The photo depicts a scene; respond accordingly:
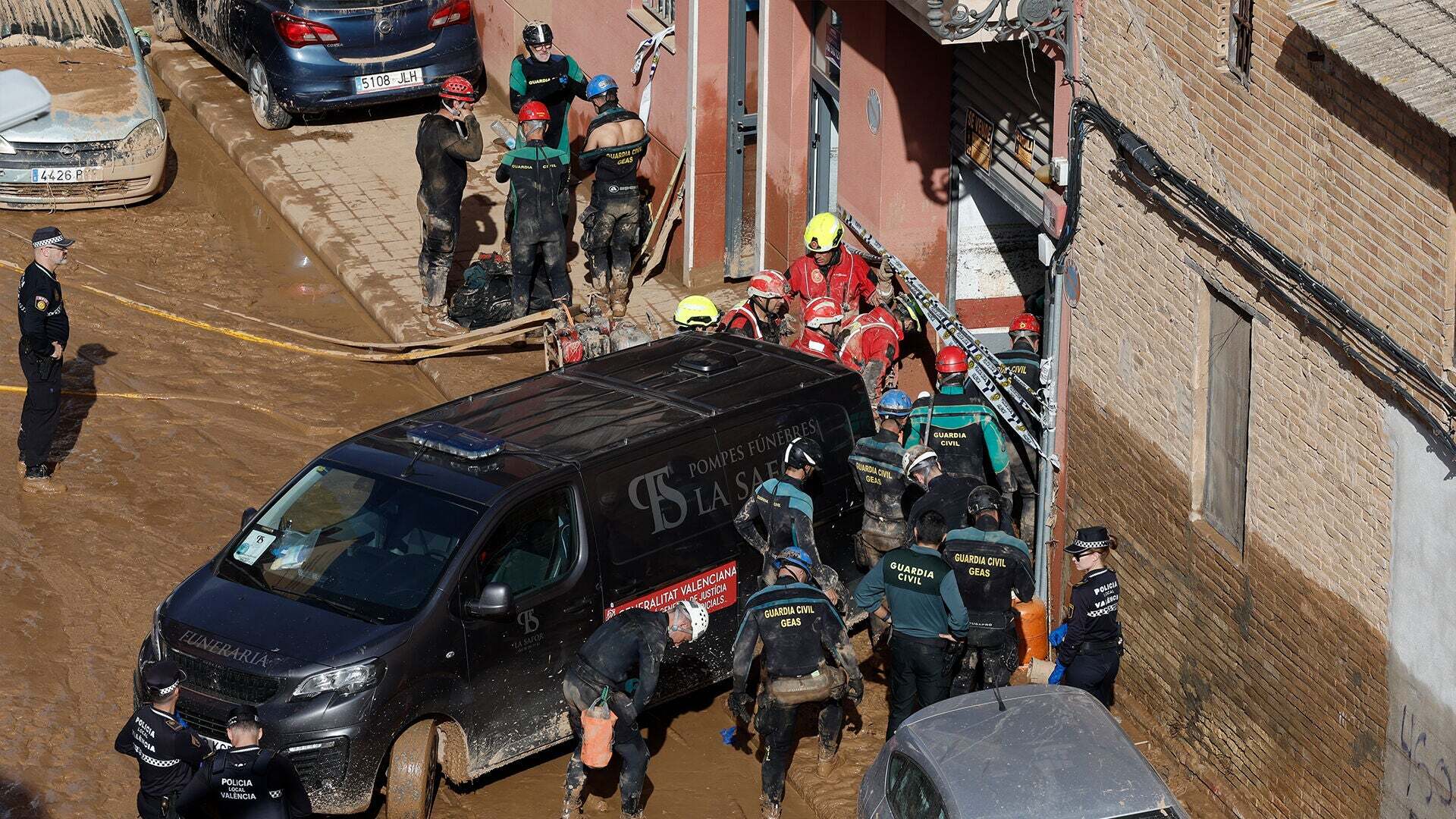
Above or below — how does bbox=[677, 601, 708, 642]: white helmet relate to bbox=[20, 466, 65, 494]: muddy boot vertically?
above

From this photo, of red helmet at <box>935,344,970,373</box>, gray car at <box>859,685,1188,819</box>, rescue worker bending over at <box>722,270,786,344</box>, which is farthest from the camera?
rescue worker bending over at <box>722,270,786,344</box>

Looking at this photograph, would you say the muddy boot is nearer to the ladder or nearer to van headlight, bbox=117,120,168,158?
van headlight, bbox=117,120,168,158

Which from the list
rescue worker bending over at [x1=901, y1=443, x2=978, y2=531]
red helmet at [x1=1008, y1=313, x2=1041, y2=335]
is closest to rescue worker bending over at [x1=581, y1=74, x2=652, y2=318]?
red helmet at [x1=1008, y1=313, x2=1041, y2=335]

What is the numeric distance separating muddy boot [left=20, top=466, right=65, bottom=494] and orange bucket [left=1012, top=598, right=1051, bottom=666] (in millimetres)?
6932

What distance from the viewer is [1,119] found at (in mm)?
17156

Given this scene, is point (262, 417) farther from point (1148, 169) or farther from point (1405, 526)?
point (1405, 526)

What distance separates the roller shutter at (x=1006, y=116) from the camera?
41.6 feet

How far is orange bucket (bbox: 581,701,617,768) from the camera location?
9383 millimetres

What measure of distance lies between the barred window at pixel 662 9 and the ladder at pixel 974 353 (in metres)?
4.67

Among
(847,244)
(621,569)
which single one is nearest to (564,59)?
(847,244)

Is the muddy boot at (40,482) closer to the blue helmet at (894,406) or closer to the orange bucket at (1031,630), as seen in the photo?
the blue helmet at (894,406)

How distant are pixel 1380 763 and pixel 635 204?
9235 mm

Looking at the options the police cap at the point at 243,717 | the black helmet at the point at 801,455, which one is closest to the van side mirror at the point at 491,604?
the police cap at the point at 243,717

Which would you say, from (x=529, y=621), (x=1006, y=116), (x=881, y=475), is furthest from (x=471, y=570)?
(x=1006, y=116)
